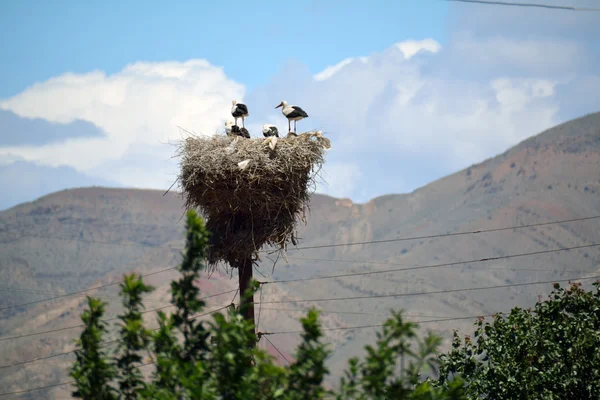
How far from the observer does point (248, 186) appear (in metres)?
13.3

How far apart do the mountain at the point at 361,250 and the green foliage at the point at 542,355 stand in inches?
3061

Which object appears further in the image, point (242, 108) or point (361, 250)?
point (361, 250)

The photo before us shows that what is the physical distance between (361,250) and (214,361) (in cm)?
14944

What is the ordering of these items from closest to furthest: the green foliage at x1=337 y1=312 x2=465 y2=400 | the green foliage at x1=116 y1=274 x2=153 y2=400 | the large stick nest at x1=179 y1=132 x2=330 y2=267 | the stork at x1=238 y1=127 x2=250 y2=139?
the green foliage at x1=337 y1=312 x2=465 y2=400
the green foliage at x1=116 y1=274 x2=153 y2=400
the large stick nest at x1=179 y1=132 x2=330 y2=267
the stork at x1=238 y1=127 x2=250 y2=139

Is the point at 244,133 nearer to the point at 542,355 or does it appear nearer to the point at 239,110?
the point at 239,110

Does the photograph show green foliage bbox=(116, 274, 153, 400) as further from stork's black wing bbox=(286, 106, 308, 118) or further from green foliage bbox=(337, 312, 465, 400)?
stork's black wing bbox=(286, 106, 308, 118)

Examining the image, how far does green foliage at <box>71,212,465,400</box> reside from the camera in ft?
25.2

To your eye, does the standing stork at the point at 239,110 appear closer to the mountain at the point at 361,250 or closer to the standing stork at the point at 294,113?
the standing stork at the point at 294,113

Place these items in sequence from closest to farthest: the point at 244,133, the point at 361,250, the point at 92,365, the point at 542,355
→ 1. the point at 92,365
2. the point at 244,133
3. the point at 542,355
4. the point at 361,250

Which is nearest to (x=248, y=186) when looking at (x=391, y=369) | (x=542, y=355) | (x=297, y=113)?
(x=297, y=113)

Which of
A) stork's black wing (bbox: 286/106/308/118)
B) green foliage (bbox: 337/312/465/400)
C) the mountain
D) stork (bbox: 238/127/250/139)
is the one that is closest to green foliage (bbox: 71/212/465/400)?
green foliage (bbox: 337/312/465/400)

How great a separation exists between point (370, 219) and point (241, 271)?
160 m

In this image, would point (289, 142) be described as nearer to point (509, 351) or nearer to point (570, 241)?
point (509, 351)

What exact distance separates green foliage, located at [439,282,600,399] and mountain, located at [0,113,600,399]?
77755mm
